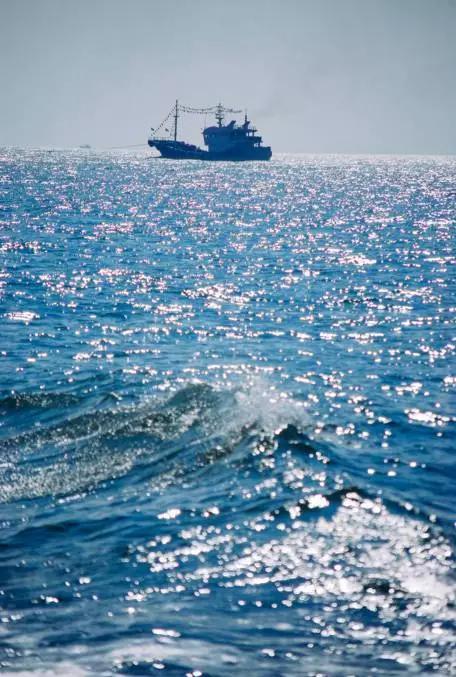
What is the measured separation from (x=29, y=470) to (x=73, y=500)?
2178 millimetres

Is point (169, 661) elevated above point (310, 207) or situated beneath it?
situated beneath

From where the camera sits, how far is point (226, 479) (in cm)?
1623

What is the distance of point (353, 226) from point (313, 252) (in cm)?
2467

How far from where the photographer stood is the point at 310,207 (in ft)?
366

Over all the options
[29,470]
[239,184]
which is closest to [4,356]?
[29,470]

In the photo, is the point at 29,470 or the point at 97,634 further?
the point at 29,470

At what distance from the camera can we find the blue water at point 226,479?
1045 cm

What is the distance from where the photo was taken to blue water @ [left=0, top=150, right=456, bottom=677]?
34.3 ft

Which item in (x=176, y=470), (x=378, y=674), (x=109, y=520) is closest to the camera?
(x=378, y=674)

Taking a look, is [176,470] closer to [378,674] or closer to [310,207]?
[378,674]

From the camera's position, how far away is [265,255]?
58.3 m

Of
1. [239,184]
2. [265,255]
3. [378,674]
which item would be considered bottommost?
[378,674]

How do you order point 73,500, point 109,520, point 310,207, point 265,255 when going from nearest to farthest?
point 109,520, point 73,500, point 265,255, point 310,207

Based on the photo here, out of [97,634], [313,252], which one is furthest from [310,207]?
[97,634]
